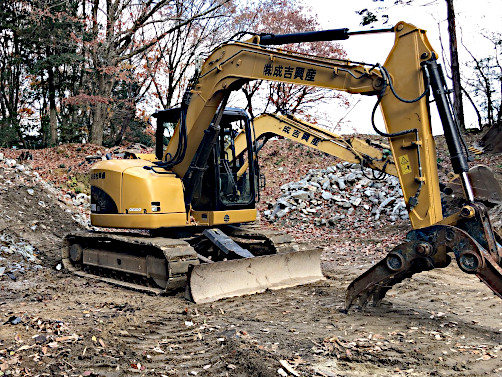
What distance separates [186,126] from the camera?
7.38 m

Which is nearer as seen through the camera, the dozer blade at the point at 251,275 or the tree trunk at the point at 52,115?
the dozer blade at the point at 251,275

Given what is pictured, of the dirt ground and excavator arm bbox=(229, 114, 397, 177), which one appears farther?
excavator arm bbox=(229, 114, 397, 177)

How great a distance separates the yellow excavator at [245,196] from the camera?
5.01 metres

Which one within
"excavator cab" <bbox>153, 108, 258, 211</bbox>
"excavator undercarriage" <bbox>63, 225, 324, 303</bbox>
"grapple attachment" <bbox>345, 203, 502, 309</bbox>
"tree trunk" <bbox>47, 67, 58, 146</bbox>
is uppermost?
"tree trunk" <bbox>47, 67, 58, 146</bbox>

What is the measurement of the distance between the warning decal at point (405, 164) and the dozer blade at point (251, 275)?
2.65 meters

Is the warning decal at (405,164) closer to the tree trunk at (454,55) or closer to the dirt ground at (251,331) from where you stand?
the dirt ground at (251,331)

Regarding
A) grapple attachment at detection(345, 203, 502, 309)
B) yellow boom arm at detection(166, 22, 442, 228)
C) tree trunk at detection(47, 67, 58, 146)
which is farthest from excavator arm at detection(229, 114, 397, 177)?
tree trunk at detection(47, 67, 58, 146)

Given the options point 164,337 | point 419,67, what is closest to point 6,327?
point 164,337

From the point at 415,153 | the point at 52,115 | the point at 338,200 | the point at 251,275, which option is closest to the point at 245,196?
the point at 251,275

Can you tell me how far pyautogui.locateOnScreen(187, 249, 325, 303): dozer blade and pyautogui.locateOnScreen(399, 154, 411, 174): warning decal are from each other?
2654 mm

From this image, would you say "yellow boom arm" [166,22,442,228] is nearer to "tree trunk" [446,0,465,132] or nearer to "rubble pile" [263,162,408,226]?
"rubble pile" [263,162,408,226]

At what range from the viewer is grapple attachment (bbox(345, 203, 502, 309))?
457 centimetres

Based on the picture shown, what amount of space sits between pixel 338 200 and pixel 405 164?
32.6ft

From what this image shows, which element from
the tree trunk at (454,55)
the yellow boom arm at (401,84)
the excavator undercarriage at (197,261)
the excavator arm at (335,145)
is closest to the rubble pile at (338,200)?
the excavator arm at (335,145)
